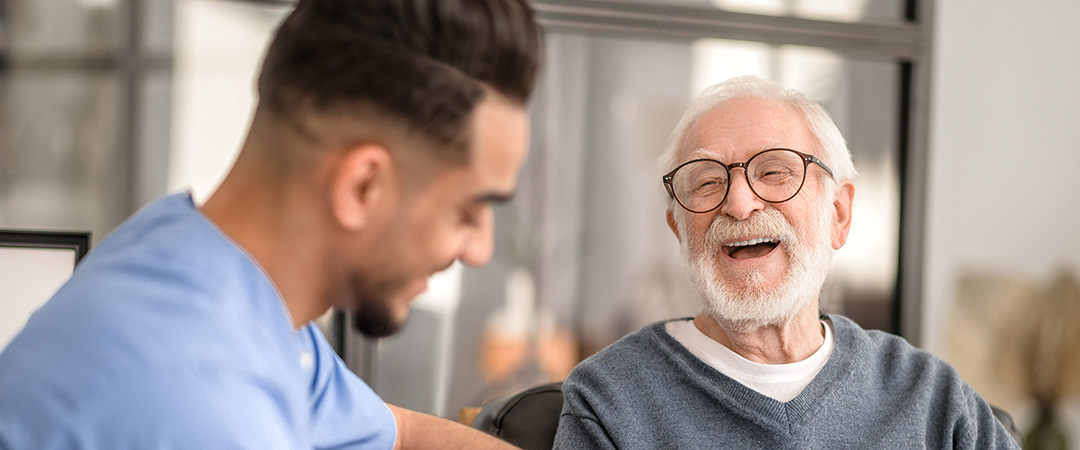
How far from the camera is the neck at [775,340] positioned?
1.57 m

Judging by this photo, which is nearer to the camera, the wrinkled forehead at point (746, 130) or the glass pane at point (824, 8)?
the wrinkled forehead at point (746, 130)

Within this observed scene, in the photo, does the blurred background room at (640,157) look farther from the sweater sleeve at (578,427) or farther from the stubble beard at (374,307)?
the stubble beard at (374,307)

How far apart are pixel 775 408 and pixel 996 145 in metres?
2.10

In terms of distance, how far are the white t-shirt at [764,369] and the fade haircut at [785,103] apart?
282mm

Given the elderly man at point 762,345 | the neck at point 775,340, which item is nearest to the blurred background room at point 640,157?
the elderly man at point 762,345

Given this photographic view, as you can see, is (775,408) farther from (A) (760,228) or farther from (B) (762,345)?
(A) (760,228)

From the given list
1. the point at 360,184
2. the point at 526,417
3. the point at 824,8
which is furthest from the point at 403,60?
the point at 824,8

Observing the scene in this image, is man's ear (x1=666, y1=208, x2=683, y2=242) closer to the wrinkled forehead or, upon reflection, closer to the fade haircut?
the fade haircut

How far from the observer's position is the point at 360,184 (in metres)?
0.73

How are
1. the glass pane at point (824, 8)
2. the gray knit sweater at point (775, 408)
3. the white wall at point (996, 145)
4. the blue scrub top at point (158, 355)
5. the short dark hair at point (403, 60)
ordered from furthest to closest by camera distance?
the white wall at point (996, 145) < the glass pane at point (824, 8) < the gray knit sweater at point (775, 408) < the short dark hair at point (403, 60) < the blue scrub top at point (158, 355)

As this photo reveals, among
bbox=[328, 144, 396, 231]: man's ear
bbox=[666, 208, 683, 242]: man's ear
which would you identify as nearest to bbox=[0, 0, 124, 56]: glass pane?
bbox=[666, 208, 683, 242]: man's ear

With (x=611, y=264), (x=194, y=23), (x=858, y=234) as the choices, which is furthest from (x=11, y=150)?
(x=858, y=234)

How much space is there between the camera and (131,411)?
1.99 feet

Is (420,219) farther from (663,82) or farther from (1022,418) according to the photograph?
(1022,418)
